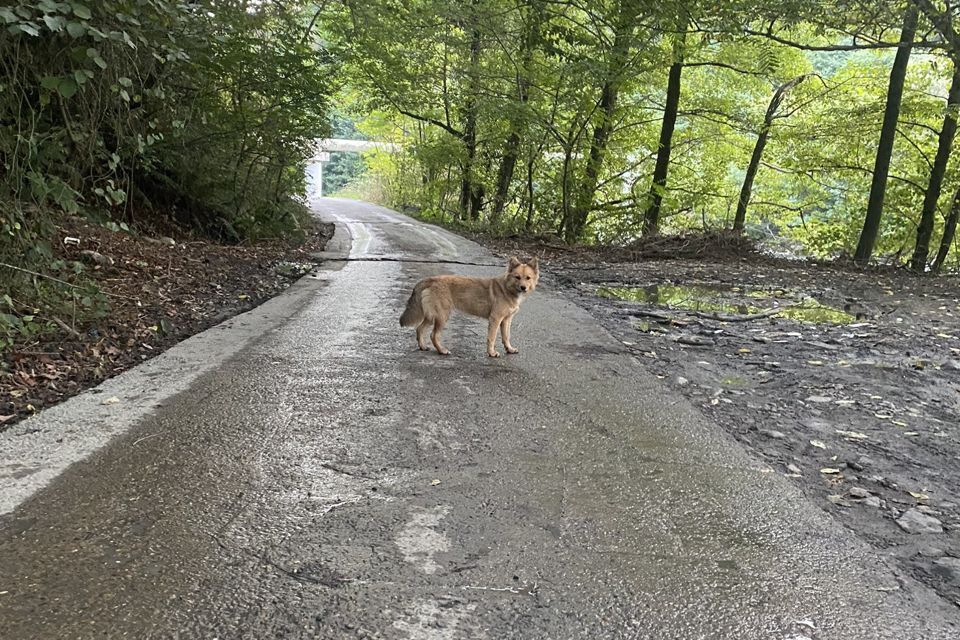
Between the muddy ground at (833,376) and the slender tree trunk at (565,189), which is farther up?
the slender tree trunk at (565,189)

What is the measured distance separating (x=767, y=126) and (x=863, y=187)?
4.29 metres

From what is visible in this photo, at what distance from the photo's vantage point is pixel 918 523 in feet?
9.96

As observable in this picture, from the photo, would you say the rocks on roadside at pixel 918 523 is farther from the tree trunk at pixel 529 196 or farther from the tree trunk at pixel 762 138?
the tree trunk at pixel 529 196

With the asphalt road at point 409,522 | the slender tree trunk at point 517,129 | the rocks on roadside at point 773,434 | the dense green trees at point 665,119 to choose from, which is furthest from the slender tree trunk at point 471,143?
the rocks on roadside at point 773,434

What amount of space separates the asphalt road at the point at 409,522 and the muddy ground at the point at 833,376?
0.95ft

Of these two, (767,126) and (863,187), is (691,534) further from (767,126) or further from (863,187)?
(863,187)

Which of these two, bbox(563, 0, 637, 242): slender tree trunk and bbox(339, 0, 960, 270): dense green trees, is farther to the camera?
bbox(563, 0, 637, 242): slender tree trunk

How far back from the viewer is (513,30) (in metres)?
16.5

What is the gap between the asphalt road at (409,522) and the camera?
2205 mm

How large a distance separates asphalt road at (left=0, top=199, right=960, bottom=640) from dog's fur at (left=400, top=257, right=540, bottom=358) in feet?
2.74

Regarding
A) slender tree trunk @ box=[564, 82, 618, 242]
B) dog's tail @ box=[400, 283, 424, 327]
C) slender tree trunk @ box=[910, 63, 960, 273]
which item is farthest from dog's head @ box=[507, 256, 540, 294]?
slender tree trunk @ box=[910, 63, 960, 273]

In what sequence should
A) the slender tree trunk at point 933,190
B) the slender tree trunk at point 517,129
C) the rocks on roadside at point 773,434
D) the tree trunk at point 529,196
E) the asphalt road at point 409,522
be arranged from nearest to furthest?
the asphalt road at point 409,522, the rocks on roadside at point 773,434, the slender tree trunk at point 517,129, the slender tree trunk at point 933,190, the tree trunk at point 529,196

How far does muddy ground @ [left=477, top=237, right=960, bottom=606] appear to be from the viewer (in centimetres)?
321

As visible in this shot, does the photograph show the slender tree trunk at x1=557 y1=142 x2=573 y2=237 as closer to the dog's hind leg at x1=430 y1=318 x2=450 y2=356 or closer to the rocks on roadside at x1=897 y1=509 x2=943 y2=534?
the dog's hind leg at x1=430 y1=318 x2=450 y2=356
